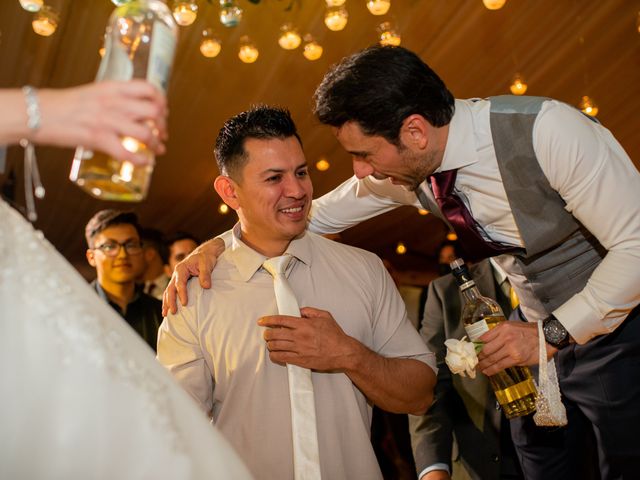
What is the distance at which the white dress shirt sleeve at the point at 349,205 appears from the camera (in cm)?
243

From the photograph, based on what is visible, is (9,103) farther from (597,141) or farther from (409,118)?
(597,141)

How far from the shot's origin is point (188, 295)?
6.45 feet

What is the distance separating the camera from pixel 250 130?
212 centimetres

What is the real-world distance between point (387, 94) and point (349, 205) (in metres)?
0.64

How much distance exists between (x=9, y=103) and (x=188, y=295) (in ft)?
3.74

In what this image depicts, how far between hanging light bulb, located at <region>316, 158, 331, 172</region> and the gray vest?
4195 millimetres

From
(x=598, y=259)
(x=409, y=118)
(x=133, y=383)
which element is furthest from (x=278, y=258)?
(x=133, y=383)

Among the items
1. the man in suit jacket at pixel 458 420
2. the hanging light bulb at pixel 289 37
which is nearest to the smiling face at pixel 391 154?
the man in suit jacket at pixel 458 420

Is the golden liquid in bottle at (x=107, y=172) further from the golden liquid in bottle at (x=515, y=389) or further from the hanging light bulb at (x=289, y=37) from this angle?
the hanging light bulb at (x=289, y=37)

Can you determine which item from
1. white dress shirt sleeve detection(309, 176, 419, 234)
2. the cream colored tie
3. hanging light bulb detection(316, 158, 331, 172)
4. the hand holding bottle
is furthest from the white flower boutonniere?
hanging light bulb detection(316, 158, 331, 172)

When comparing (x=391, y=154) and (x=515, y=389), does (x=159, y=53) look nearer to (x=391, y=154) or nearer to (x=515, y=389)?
(x=391, y=154)

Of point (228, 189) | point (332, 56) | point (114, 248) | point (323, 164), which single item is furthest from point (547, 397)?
point (323, 164)

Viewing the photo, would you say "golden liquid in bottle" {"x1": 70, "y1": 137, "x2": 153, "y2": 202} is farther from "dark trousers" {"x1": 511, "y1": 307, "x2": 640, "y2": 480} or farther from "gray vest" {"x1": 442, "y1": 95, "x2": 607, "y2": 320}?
"dark trousers" {"x1": 511, "y1": 307, "x2": 640, "y2": 480}

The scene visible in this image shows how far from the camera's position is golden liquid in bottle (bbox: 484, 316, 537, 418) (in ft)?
6.20
